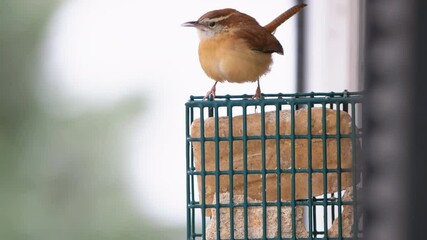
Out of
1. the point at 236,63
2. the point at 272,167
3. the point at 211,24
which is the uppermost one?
the point at 211,24

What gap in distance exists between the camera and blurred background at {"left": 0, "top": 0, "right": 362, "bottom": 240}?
247 inches

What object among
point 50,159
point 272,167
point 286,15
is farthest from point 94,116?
point 272,167

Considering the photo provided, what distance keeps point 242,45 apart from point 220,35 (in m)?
0.10

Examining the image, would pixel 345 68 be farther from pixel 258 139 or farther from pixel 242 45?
pixel 258 139

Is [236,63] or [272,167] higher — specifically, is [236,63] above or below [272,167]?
above

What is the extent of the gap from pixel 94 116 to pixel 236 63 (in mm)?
3966

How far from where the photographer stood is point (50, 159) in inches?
263

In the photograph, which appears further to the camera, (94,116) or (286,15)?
(94,116)

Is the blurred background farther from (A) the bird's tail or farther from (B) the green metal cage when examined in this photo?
(B) the green metal cage

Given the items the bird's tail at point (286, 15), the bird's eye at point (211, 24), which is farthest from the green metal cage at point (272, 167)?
the bird's tail at point (286, 15)

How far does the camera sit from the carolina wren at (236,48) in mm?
2479

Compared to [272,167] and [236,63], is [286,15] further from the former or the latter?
[272,167]

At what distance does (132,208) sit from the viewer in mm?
6375

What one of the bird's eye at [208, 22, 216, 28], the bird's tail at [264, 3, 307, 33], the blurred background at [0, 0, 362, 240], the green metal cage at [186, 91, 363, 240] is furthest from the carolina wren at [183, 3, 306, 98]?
the blurred background at [0, 0, 362, 240]
